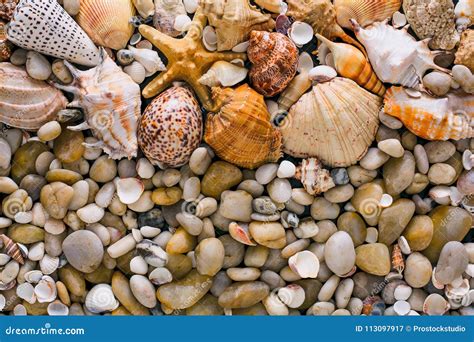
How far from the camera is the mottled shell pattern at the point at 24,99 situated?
5.69 feet

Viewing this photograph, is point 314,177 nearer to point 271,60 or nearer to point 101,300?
point 271,60

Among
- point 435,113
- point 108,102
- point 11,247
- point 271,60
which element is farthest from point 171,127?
point 435,113

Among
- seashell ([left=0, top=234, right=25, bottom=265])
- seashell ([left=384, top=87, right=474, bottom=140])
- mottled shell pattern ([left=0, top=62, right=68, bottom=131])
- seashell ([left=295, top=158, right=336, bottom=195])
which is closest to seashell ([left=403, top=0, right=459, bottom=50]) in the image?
seashell ([left=384, top=87, right=474, bottom=140])

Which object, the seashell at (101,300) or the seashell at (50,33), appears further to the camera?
the seashell at (101,300)

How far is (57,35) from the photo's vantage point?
173 centimetres

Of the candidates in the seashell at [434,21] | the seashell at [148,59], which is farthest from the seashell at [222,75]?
the seashell at [434,21]

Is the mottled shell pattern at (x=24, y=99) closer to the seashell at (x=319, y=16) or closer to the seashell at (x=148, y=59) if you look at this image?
the seashell at (x=148, y=59)

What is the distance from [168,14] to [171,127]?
0.33 metres

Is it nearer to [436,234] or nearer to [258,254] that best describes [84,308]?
[258,254]

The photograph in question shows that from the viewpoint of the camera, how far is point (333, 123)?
1787 mm

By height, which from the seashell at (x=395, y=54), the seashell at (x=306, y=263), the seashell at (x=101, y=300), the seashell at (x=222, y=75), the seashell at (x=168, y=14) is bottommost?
the seashell at (x=101, y=300)

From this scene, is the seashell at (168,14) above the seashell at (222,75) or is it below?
above

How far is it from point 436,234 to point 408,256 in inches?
4.0

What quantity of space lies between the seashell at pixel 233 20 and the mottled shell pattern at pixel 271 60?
0.03 m
